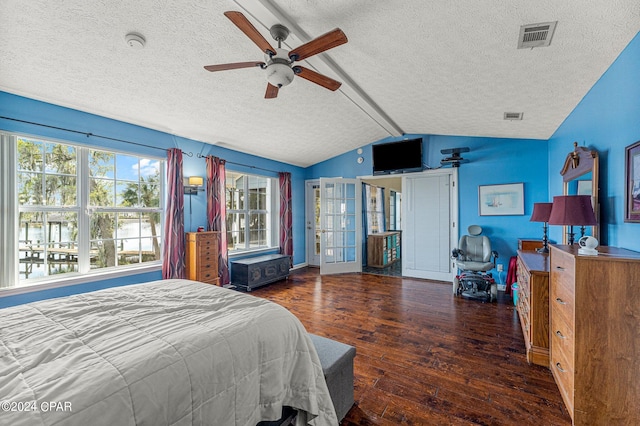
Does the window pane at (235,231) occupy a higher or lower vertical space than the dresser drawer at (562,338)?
higher

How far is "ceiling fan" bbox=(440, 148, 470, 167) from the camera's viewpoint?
14.7 ft

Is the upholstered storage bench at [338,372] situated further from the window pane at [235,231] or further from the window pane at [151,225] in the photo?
the window pane at [235,231]

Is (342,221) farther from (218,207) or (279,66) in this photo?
(279,66)

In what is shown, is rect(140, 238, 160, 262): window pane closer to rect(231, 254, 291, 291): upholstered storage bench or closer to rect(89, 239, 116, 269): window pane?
rect(89, 239, 116, 269): window pane

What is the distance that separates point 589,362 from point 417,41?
2.37 metres

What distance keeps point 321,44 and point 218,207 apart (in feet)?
10.7

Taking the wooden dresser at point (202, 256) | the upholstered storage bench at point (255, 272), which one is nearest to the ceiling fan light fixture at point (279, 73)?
the wooden dresser at point (202, 256)

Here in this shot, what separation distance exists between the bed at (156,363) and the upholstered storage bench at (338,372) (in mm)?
176

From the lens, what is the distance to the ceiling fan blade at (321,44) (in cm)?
164

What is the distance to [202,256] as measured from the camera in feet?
12.7

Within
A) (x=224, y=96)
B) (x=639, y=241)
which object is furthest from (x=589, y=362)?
(x=224, y=96)

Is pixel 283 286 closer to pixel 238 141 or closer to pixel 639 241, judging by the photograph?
pixel 238 141

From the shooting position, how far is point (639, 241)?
162cm

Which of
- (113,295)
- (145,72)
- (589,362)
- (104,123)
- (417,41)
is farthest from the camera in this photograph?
(104,123)
